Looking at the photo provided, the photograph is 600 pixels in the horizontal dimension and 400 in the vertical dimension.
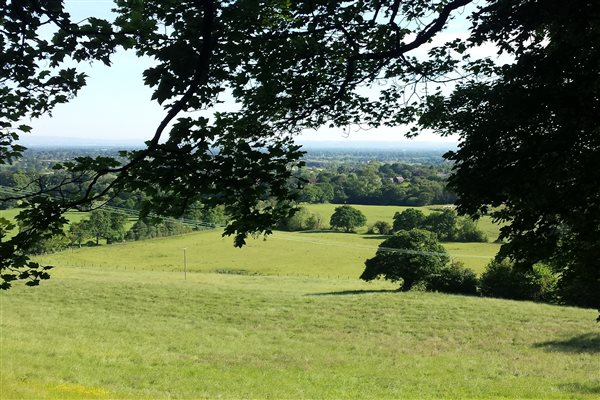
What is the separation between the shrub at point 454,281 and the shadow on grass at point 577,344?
2264 centimetres

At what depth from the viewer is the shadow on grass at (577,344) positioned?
25.4 metres

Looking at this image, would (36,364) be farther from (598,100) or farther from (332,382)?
(598,100)

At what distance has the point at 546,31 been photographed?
881 cm

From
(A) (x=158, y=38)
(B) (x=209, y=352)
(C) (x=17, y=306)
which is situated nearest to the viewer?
(A) (x=158, y=38)

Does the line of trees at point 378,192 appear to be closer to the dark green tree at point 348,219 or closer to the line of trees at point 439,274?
the dark green tree at point 348,219

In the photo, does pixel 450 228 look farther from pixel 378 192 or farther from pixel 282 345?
pixel 282 345

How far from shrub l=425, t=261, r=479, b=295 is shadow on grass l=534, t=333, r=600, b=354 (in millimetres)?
22642

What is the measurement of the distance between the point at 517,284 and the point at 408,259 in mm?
10999

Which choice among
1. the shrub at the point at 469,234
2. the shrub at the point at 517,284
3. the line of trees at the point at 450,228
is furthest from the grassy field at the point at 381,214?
the shrub at the point at 517,284

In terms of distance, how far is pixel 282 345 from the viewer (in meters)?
26.4

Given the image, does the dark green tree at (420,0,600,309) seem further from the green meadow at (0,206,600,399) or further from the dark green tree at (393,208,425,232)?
the dark green tree at (393,208,425,232)

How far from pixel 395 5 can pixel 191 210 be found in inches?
183

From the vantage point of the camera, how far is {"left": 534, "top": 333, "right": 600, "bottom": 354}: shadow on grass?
83.3ft

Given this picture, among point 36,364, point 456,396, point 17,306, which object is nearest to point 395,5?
point 456,396
